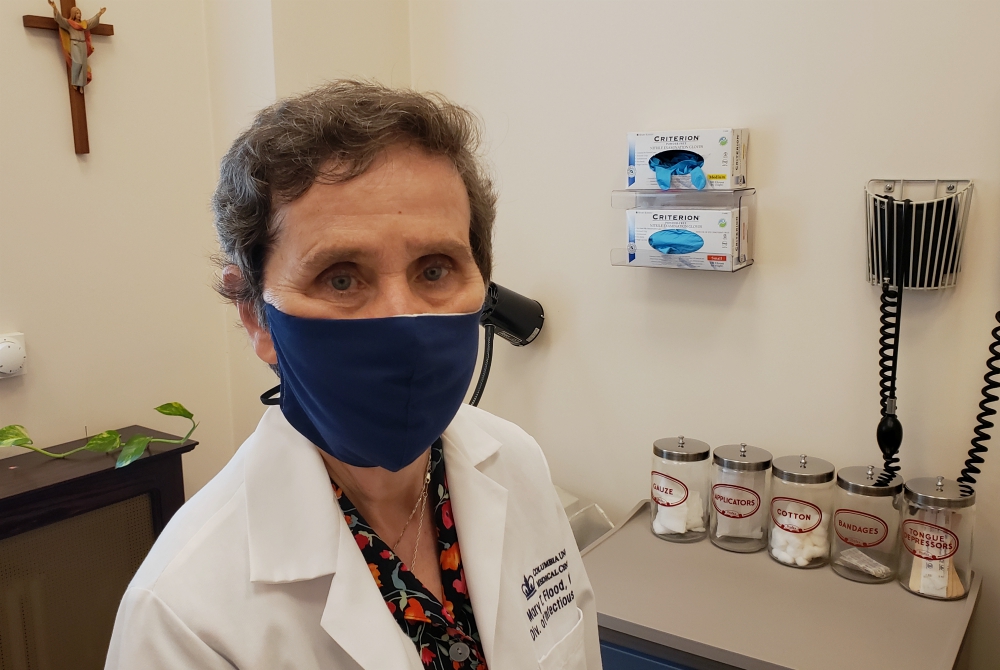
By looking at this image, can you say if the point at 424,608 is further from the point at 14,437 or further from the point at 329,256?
the point at 14,437

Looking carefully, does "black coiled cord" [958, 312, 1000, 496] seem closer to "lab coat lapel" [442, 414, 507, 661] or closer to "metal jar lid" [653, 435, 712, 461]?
"metal jar lid" [653, 435, 712, 461]

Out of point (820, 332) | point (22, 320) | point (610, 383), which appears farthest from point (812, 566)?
point (22, 320)

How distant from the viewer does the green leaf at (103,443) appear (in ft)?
5.40

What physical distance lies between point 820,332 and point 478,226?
0.89 m

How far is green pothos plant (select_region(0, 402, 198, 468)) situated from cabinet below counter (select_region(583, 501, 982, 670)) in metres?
0.98

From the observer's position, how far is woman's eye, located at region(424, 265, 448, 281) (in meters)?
0.91

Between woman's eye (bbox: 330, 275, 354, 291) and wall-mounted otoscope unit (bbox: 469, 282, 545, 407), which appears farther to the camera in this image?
wall-mounted otoscope unit (bbox: 469, 282, 545, 407)

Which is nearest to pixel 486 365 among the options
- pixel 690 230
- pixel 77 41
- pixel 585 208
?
pixel 585 208


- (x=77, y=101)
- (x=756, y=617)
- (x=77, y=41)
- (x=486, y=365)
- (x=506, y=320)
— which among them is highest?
(x=77, y=41)

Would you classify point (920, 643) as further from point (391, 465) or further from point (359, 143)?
point (359, 143)

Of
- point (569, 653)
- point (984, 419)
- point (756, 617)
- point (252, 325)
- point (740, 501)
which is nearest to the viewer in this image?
point (252, 325)

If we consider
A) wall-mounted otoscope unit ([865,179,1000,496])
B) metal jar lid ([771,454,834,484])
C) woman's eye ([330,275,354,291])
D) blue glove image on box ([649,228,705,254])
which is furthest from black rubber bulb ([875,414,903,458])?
woman's eye ([330,275,354,291])

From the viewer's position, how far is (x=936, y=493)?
1.35 meters

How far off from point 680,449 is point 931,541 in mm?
473
